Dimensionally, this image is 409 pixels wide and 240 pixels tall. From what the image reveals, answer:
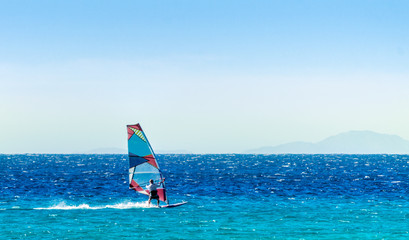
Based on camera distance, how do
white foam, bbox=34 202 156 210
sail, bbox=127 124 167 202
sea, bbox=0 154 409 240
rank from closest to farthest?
sea, bbox=0 154 409 240 → sail, bbox=127 124 167 202 → white foam, bbox=34 202 156 210

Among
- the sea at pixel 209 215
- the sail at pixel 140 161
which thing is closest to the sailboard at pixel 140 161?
the sail at pixel 140 161

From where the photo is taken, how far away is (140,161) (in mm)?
35969

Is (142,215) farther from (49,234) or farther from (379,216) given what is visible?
(379,216)

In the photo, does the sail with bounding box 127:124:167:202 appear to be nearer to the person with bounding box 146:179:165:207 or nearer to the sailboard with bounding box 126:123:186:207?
the sailboard with bounding box 126:123:186:207

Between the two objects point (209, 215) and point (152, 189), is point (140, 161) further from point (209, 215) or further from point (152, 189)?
point (209, 215)

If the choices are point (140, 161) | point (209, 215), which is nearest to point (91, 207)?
point (140, 161)

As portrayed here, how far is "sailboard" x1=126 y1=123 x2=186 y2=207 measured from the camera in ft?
116

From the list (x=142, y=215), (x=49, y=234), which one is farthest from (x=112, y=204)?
(x=49, y=234)

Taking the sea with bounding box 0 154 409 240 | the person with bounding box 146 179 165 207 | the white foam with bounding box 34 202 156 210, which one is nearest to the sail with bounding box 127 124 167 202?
the person with bounding box 146 179 165 207

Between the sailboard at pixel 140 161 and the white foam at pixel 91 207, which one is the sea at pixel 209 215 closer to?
the white foam at pixel 91 207

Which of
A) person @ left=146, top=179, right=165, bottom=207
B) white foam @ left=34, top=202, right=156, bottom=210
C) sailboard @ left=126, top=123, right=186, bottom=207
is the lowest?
white foam @ left=34, top=202, right=156, bottom=210

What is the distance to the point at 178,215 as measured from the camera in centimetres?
3647

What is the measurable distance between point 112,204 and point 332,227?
21.4 m

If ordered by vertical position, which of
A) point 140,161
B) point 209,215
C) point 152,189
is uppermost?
point 140,161
